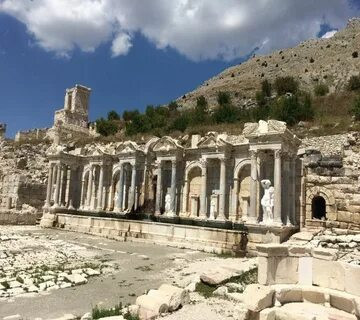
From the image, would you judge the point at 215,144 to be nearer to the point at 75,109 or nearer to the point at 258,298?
the point at 258,298

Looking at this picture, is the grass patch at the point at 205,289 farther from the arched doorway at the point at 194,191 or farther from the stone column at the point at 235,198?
the arched doorway at the point at 194,191

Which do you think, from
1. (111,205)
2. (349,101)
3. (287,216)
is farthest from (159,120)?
(287,216)

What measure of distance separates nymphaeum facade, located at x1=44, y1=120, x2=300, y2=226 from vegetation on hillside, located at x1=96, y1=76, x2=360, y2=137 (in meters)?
8.57

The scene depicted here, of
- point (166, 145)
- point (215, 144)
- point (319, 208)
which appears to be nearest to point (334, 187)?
point (319, 208)

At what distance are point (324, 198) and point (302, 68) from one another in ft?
244

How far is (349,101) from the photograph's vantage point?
46312 millimetres

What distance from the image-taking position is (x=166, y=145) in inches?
995

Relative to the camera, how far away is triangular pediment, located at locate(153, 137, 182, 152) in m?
24.8

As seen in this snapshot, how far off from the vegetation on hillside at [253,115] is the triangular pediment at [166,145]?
851 centimetres

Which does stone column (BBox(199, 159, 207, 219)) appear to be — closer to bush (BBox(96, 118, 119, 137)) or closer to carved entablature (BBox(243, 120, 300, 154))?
carved entablature (BBox(243, 120, 300, 154))

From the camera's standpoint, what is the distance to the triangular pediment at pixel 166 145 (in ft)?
81.2

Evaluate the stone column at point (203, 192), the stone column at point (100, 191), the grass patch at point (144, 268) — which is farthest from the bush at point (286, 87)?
the grass patch at point (144, 268)

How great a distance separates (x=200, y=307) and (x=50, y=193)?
2529 cm

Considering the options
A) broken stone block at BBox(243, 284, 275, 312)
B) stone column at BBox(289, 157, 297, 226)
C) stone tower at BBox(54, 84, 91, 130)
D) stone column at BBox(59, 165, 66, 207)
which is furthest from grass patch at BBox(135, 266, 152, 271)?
stone tower at BBox(54, 84, 91, 130)
